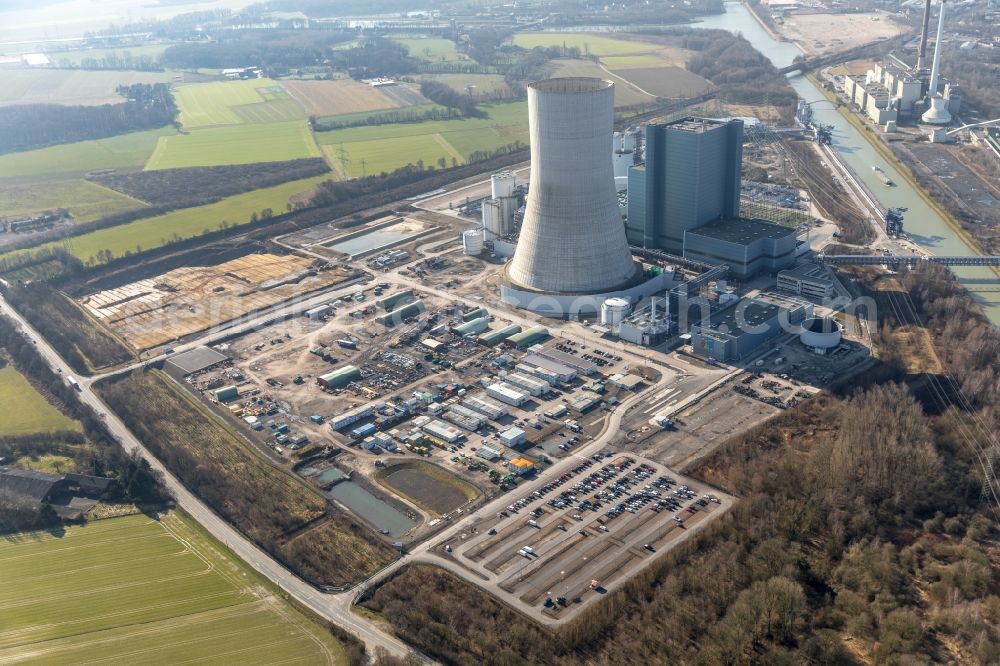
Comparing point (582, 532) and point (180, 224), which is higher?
point (180, 224)

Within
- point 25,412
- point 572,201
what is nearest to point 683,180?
point 572,201

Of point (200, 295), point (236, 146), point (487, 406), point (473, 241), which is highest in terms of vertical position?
point (236, 146)

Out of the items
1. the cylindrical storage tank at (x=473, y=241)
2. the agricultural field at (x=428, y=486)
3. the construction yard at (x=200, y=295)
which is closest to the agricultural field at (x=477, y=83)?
the cylindrical storage tank at (x=473, y=241)

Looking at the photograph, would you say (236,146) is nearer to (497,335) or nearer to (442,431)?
(497,335)

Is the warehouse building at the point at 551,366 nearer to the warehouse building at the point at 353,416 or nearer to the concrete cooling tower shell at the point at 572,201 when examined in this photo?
the concrete cooling tower shell at the point at 572,201

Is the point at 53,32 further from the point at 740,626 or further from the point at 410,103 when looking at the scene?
the point at 740,626

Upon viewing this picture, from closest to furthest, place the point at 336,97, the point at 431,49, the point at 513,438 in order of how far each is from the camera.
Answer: the point at 513,438 → the point at 336,97 → the point at 431,49
